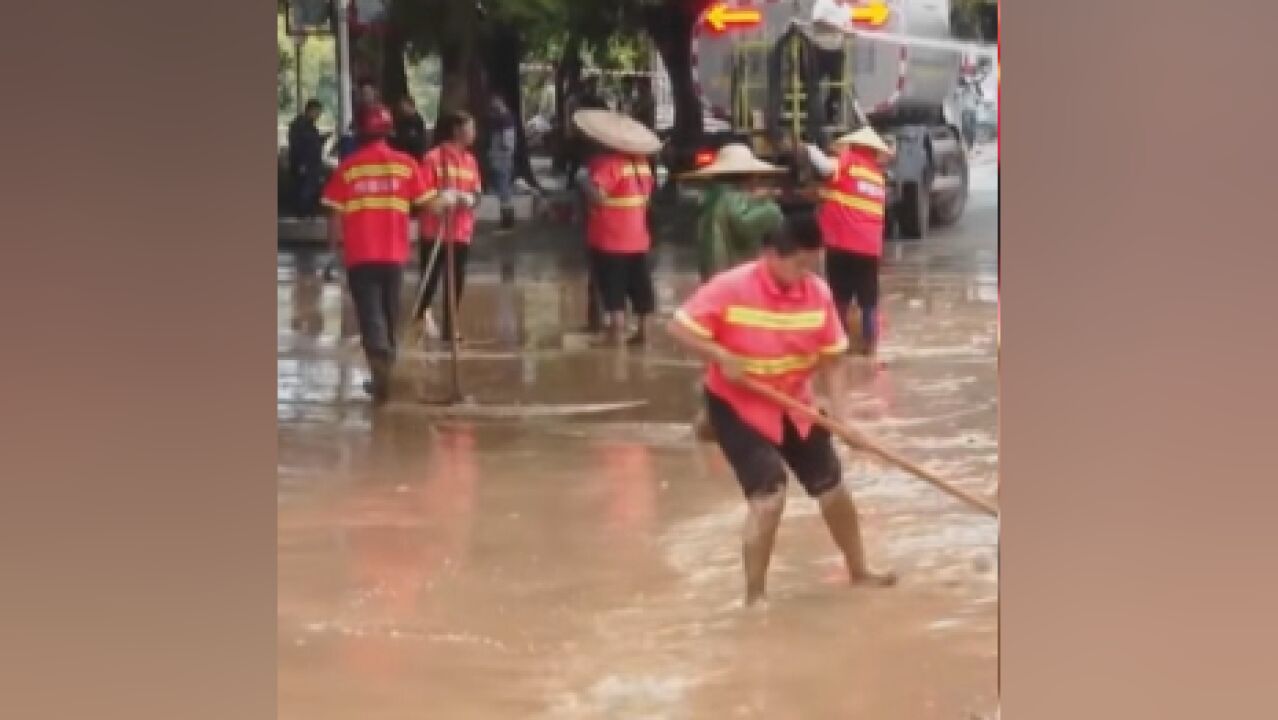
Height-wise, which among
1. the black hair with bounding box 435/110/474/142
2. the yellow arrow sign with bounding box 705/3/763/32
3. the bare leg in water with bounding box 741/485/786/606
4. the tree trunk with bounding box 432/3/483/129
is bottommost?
the bare leg in water with bounding box 741/485/786/606

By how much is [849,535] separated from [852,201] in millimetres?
577

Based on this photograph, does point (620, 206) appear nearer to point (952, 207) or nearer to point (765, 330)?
point (765, 330)

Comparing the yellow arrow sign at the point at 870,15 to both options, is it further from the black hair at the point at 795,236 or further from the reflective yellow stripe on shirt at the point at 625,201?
the reflective yellow stripe on shirt at the point at 625,201

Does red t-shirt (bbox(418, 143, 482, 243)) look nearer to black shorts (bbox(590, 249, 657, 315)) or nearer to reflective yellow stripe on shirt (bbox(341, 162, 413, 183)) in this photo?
reflective yellow stripe on shirt (bbox(341, 162, 413, 183))

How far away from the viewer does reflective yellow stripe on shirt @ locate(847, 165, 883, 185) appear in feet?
10.1

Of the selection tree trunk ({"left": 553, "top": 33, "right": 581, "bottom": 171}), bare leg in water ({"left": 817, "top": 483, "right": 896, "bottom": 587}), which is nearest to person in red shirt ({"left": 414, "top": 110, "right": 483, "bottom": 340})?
tree trunk ({"left": 553, "top": 33, "right": 581, "bottom": 171})

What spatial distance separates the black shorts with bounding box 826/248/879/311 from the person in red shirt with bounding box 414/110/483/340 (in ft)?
2.05

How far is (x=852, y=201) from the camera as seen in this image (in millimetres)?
3096

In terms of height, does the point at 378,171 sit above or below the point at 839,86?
below

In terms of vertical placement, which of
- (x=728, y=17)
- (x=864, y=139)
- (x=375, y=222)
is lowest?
(x=375, y=222)

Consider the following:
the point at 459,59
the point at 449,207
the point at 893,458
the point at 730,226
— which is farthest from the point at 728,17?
the point at 893,458

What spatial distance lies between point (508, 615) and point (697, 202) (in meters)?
0.78

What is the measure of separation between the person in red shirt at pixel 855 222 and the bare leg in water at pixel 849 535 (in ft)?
0.85
